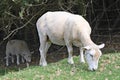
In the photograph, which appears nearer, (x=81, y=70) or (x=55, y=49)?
(x=81, y=70)

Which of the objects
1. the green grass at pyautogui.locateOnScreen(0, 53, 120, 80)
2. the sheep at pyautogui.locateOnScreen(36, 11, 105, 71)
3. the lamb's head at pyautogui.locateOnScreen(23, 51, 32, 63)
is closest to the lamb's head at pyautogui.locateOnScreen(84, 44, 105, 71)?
the sheep at pyautogui.locateOnScreen(36, 11, 105, 71)

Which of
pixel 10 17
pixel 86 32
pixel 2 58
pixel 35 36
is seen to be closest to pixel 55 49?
pixel 35 36

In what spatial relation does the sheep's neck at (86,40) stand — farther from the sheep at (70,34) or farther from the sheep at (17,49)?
the sheep at (17,49)

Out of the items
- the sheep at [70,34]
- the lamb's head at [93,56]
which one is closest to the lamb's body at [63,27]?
the sheep at [70,34]

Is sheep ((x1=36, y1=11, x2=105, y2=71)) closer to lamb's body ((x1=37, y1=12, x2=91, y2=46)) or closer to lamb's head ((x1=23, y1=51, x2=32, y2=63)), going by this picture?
lamb's body ((x1=37, y1=12, x2=91, y2=46))

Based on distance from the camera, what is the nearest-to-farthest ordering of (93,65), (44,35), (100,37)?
(93,65), (44,35), (100,37)

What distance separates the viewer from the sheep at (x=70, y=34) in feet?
33.4

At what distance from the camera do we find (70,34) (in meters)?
11.2

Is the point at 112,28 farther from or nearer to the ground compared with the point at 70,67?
nearer to the ground

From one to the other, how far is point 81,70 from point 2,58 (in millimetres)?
8875

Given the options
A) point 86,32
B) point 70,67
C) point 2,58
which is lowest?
point 2,58

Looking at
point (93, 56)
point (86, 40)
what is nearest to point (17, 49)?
point (86, 40)

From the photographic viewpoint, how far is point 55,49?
58.9 feet

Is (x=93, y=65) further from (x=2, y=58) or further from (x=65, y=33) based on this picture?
(x=2, y=58)
